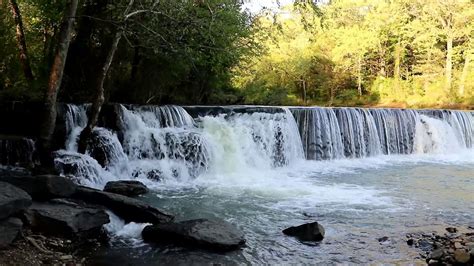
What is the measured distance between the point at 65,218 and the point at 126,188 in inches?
119

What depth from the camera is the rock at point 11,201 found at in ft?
Result: 16.7

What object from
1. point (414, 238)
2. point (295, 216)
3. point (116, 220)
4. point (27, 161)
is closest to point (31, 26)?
point (27, 161)

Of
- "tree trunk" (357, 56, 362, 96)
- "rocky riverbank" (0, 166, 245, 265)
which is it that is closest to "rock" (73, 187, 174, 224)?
"rocky riverbank" (0, 166, 245, 265)

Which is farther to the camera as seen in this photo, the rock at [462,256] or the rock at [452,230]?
the rock at [452,230]

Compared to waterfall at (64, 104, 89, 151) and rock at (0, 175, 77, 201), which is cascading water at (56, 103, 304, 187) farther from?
rock at (0, 175, 77, 201)

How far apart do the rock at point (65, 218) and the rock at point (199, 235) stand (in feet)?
2.21

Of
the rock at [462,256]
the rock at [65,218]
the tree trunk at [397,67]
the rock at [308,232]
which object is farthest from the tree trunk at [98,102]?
the tree trunk at [397,67]

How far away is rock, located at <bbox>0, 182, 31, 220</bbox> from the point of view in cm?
509

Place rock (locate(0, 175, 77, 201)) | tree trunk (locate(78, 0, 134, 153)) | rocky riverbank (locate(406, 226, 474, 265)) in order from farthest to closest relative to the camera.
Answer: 1. tree trunk (locate(78, 0, 134, 153))
2. rock (locate(0, 175, 77, 201))
3. rocky riverbank (locate(406, 226, 474, 265))

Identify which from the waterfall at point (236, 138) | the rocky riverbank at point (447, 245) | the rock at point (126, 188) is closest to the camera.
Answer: the rocky riverbank at point (447, 245)

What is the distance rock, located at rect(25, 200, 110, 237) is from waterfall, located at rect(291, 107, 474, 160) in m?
10.2

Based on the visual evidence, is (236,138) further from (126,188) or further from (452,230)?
(452,230)

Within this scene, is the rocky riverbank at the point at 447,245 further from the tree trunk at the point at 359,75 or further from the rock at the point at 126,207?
the tree trunk at the point at 359,75

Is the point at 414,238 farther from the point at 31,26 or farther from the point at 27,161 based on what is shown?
the point at 31,26
